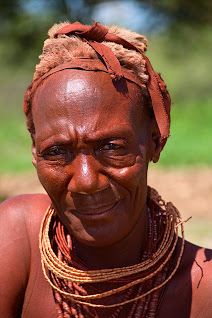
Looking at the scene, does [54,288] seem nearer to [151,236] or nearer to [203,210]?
[151,236]

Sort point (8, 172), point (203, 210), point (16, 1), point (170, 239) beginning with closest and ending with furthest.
A: point (170, 239) → point (203, 210) → point (8, 172) → point (16, 1)

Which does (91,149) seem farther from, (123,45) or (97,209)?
(123,45)

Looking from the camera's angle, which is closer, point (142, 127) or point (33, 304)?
point (142, 127)

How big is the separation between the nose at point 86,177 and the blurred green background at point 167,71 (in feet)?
14.5

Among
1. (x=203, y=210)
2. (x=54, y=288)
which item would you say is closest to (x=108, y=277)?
(x=54, y=288)

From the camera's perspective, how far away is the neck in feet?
9.14

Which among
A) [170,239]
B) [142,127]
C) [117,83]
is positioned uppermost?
[117,83]

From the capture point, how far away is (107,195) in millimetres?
2463

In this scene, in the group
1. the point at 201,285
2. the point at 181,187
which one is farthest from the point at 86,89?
the point at 181,187

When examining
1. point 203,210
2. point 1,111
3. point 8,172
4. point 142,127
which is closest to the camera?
point 142,127

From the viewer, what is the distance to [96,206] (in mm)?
2459

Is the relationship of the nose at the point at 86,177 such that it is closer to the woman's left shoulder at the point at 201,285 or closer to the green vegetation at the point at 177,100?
the woman's left shoulder at the point at 201,285

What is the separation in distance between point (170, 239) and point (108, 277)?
0.40m

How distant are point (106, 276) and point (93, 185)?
0.50 m
